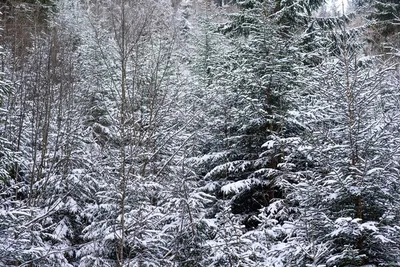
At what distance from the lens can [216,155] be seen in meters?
9.72

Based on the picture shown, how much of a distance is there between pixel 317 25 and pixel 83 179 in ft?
27.3

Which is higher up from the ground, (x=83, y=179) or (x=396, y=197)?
(x=396, y=197)

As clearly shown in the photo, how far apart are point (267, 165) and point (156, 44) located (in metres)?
8.11

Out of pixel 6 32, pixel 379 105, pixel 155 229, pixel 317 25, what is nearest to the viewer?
pixel 155 229

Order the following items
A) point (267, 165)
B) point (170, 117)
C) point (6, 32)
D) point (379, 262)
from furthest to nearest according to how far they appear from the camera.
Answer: point (170, 117), point (6, 32), point (267, 165), point (379, 262)

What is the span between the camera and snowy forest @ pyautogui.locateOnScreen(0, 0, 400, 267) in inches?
234

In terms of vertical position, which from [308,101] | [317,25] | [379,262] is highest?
[317,25]

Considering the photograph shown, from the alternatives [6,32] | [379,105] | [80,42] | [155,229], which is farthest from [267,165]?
[80,42]

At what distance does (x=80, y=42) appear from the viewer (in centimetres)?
1847

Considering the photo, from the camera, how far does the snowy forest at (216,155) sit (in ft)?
19.5

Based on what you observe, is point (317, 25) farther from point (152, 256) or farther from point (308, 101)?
point (152, 256)

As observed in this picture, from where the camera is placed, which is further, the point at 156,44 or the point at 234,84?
the point at 156,44

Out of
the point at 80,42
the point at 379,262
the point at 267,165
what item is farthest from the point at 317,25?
the point at 80,42

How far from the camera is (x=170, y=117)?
12.5 metres
